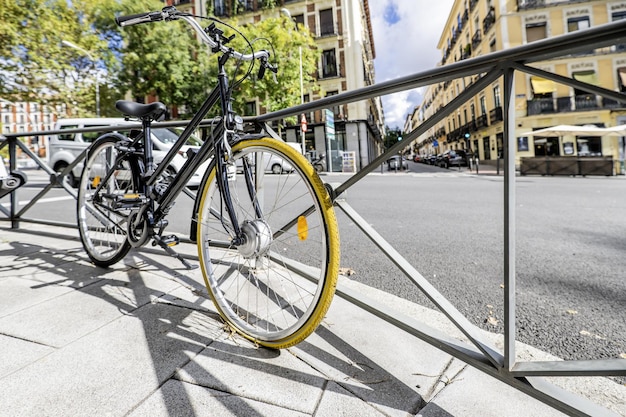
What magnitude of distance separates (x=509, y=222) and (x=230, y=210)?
1100mm

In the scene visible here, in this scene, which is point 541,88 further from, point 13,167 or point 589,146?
point 13,167

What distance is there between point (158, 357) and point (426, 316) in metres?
1.27

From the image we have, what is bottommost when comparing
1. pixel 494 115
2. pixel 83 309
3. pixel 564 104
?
pixel 83 309

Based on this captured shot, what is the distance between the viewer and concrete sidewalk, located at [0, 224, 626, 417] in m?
1.10

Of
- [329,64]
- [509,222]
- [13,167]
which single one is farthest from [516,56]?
[329,64]

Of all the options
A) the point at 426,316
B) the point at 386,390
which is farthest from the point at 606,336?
the point at 386,390

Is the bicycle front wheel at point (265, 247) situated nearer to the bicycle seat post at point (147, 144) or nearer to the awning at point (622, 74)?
the bicycle seat post at point (147, 144)

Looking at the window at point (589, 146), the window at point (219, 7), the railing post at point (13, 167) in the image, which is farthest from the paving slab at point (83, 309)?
the window at point (219, 7)

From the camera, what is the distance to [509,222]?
3.46 feet

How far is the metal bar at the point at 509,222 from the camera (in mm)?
1044

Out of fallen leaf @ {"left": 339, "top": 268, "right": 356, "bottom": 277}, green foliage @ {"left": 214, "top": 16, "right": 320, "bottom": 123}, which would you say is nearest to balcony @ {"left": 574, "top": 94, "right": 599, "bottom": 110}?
green foliage @ {"left": 214, "top": 16, "right": 320, "bottom": 123}

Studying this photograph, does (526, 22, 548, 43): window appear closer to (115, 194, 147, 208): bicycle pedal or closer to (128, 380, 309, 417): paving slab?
(115, 194, 147, 208): bicycle pedal

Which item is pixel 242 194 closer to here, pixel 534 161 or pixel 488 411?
pixel 488 411

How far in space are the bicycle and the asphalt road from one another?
374 millimetres
